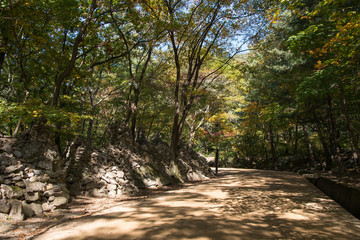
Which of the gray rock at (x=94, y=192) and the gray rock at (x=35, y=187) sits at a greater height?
the gray rock at (x=35, y=187)

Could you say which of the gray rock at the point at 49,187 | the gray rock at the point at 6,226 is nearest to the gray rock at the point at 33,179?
the gray rock at the point at 49,187

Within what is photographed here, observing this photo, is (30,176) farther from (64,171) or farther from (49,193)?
(64,171)

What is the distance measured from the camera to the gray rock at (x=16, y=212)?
13.7 feet

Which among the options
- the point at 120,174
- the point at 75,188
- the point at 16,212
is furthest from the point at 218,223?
the point at 120,174

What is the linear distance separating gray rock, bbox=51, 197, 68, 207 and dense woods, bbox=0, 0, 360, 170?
216cm

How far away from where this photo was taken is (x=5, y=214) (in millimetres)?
4113

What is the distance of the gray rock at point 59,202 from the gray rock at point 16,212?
88cm

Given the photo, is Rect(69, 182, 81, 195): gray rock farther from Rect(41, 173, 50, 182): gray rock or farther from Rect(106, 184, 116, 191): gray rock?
Rect(41, 173, 50, 182): gray rock

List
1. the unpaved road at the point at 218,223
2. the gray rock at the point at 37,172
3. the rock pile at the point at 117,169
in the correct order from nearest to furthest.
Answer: the unpaved road at the point at 218,223 < the gray rock at the point at 37,172 < the rock pile at the point at 117,169

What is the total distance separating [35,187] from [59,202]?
685 millimetres

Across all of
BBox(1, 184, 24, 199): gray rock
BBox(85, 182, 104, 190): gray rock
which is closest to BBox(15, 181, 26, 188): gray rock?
BBox(1, 184, 24, 199): gray rock

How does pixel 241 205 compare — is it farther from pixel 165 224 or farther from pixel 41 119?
pixel 41 119

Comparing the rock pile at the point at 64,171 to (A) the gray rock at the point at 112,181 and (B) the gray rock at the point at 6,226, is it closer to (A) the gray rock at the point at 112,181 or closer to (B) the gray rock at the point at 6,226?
(A) the gray rock at the point at 112,181

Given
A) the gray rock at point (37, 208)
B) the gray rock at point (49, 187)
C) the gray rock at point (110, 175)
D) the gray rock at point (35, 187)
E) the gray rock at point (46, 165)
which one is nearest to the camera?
the gray rock at point (37, 208)
